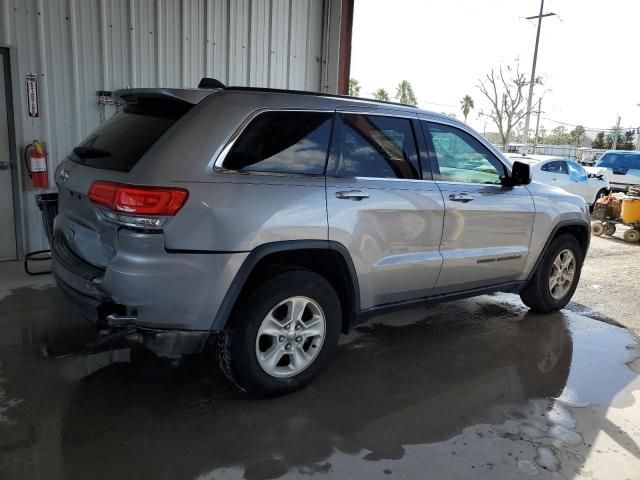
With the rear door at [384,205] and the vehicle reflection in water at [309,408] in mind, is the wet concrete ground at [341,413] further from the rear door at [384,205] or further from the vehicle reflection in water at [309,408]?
the rear door at [384,205]

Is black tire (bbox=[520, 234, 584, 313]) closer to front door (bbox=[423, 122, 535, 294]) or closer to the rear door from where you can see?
front door (bbox=[423, 122, 535, 294])

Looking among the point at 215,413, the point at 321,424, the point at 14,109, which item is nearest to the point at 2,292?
the point at 14,109

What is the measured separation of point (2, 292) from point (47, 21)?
3.01 meters

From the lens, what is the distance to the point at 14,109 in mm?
5879

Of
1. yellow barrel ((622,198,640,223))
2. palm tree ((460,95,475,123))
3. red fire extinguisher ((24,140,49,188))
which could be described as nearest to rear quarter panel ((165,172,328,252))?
red fire extinguisher ((24,140,49,188))

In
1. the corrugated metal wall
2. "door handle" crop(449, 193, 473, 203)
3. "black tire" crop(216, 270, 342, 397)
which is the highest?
the corrugated metal wall

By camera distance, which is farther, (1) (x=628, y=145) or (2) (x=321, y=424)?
(1) (x=628, y=145)

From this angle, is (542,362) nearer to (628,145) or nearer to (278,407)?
(278,407)

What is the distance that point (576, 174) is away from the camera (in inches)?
564

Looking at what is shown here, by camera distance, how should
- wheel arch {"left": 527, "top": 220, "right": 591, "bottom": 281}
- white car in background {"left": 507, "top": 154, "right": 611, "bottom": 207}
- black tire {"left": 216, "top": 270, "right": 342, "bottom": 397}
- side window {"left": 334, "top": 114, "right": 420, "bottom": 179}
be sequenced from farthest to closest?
white car in background {"left": 507, "top": 154, "right": 611, "bottom": 207} → wheel arch {"left": 527, "top": 220, "right": 591, "bottom": 281} → side window {"left": 334, "top": 114, "right": 420, "bottom": 179} → black tire {"left": 216, "top": 270, "right": 342, "bottom": 397}

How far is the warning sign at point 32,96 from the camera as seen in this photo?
19.4 ft

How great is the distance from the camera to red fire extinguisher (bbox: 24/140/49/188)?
5895 mm

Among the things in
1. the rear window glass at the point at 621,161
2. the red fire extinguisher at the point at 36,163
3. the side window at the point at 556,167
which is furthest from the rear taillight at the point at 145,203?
the rear window glass at the point at 621,161

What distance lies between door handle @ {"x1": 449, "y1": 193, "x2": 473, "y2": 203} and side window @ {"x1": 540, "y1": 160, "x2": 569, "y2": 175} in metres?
11.0
